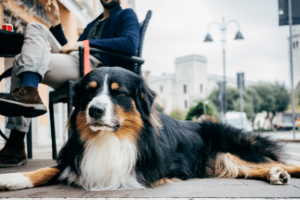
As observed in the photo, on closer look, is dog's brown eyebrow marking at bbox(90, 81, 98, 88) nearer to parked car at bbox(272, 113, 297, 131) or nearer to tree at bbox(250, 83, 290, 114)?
parked car at bbox(272, 113, 297, 131)

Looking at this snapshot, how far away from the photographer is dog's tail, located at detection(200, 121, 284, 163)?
2.93 m

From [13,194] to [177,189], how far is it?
1063 millimetres

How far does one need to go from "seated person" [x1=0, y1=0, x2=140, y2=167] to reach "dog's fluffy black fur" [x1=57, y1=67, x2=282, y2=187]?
43 centimetres

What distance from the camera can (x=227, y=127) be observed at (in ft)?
10.8

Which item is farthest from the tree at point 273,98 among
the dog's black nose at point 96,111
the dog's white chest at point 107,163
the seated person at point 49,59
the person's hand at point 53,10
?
the dog's black nose at point 96,111

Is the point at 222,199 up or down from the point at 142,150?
down

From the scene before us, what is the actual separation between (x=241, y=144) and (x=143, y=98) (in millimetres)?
1194

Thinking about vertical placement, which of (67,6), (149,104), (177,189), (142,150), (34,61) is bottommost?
(177,189)

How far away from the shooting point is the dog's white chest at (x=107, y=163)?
229 cm

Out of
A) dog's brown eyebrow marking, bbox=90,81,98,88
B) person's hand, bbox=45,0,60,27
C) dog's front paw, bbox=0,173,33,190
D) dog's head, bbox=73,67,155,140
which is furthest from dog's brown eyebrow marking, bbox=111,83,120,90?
person's hand, bbox=45,0,60,27

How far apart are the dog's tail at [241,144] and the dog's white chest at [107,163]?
3.32 feet

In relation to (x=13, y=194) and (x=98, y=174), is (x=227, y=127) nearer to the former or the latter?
(x=98, y=174)

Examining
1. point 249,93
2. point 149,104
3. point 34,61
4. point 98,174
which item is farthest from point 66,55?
point 249,93

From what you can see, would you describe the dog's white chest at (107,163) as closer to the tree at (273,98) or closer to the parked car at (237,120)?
the parked car at (237,120)
